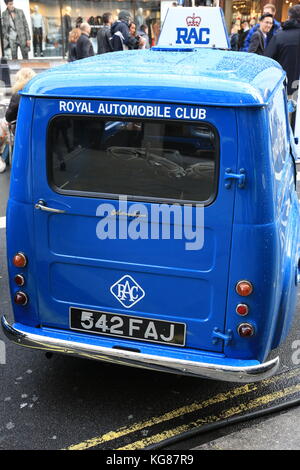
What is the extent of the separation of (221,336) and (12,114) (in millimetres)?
5880

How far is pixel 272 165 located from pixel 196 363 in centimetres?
130

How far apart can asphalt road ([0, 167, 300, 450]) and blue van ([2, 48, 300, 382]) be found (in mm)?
475

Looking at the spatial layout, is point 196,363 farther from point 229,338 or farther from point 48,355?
point 48,355

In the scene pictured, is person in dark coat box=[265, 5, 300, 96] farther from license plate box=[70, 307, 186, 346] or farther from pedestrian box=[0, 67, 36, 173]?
license plate box=[70, 307, 186, 346]

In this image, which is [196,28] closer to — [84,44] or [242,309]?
[242,309]

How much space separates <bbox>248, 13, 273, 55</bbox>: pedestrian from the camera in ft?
35.2

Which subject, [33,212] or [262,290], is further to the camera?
[33,212]

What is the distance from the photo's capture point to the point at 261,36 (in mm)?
10750

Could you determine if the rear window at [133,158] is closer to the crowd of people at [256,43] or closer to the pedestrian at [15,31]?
the crowd of people at [256,43]

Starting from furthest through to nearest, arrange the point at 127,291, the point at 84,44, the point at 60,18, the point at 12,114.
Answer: the point at 60,18, the point at 84,44, the point at 12,114, the point at 127,291

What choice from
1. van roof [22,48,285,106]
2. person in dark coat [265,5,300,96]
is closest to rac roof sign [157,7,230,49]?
van roof [22,48,285,106]

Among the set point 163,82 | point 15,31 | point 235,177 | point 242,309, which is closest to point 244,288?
point 242,309

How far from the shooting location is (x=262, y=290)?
11.2ft
